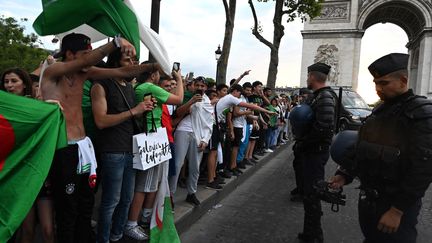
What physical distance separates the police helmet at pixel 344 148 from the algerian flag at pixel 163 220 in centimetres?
183

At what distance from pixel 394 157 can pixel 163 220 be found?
7.76ft

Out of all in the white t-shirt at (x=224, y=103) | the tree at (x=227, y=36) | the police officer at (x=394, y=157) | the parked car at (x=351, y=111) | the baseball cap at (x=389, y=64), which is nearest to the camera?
the police officer at (x=394, y=157)

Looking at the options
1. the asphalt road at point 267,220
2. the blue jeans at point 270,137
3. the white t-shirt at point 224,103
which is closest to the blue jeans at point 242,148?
the asphalt road at point 267,220

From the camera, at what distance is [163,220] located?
3.78 meters

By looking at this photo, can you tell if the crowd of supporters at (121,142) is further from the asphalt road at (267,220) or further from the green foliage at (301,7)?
the green foliage at (301,7)

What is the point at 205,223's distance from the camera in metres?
4.87

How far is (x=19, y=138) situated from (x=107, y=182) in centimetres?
98

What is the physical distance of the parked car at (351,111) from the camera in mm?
13736

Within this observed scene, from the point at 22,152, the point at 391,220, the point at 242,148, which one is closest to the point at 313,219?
the point at 391,220

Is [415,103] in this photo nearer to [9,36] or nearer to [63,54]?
[63,54]

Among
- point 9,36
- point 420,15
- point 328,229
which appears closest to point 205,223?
point 328,229

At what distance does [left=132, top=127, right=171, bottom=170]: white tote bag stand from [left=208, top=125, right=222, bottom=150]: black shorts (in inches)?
79.5

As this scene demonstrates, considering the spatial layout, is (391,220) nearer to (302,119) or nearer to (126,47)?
(302,119)

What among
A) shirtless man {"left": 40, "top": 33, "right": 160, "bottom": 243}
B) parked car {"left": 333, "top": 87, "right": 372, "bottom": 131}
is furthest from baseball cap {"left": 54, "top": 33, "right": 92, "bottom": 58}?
parked car {"left": 333, "top": 87, "right": 372, "bottom": 131}
